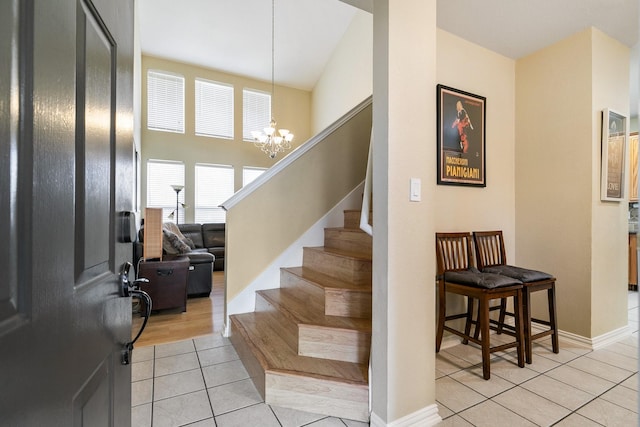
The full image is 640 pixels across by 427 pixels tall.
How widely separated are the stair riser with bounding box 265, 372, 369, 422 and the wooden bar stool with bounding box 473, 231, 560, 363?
57.3 inches

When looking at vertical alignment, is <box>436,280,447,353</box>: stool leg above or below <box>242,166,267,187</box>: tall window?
below

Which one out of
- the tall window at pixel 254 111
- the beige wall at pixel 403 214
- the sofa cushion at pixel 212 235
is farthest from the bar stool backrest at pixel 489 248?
the tall window at pixel 254 111

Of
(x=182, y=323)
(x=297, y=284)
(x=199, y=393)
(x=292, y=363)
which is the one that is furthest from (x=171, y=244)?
(x=292, y=363)

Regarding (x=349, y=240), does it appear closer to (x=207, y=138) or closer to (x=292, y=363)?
(x=292, y=363)

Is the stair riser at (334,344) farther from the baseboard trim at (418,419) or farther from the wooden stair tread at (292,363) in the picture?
the baseboard trim at (418,419)

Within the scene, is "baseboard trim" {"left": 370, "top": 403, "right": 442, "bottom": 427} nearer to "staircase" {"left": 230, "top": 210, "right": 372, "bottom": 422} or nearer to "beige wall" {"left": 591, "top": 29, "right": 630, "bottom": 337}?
"staircase" {"left": 230, "top": 210, "right": 372, "bottom": 422}

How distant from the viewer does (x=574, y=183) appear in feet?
8.38

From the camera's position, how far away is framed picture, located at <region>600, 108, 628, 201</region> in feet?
8.13

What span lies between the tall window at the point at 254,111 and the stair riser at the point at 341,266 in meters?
4.98

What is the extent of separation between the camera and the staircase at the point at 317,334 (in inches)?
63.9

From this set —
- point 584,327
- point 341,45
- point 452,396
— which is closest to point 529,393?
point 452,396

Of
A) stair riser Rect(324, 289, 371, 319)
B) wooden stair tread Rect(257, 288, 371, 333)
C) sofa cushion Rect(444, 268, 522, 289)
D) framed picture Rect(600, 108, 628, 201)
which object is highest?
framed picture Rect(600, 108, 628, 201)

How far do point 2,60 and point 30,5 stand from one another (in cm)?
11

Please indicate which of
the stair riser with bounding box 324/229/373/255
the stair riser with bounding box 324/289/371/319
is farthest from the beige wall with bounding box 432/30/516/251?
the stair riser with bounding box 324/289/371/319
